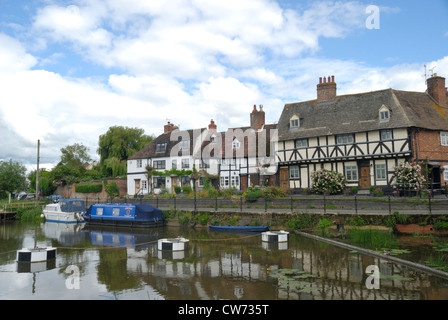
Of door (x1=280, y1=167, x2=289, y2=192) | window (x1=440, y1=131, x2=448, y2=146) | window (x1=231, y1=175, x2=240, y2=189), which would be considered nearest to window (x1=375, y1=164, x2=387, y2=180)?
window (x1=440, y1=131, x2=448, y2=146)

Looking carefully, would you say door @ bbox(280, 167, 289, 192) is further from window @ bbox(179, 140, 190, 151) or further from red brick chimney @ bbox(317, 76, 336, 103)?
window @ bbox(179, 140, 190, 151)

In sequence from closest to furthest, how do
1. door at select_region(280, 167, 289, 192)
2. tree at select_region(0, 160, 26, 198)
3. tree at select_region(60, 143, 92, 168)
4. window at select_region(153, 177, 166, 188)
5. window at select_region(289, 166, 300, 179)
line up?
1. window at select_region(289, 166, 300, 179)
2. door at select_region(280, 167, 289, 192)
3. window at select_region(153, 177, 166, 188)
4. tree at select_region(0, 160, 26, 198)
5. tree at select_region(60, 143, 92, 168)

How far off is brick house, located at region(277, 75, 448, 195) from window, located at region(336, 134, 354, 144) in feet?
0.25

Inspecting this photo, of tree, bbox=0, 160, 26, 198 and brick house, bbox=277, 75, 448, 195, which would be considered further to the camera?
tree, bbox=0, 160, 26, 198

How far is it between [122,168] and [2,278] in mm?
34905

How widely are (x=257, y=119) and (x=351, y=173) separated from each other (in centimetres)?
1271

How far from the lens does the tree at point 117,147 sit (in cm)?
4462

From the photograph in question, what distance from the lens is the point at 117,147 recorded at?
45406 mm

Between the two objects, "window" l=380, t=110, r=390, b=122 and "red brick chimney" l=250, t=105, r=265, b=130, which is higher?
"red brick chimney" l=250, t=105, r=265, b=130

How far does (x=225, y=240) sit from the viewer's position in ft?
56.5

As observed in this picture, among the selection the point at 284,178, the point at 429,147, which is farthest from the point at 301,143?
the point at 429,147

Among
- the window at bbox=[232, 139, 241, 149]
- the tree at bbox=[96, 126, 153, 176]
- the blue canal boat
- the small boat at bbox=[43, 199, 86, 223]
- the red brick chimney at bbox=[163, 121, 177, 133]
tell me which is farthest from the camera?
the tree at bbox=[96, 126, 153, 176]

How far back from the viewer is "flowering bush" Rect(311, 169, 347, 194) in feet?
81.7

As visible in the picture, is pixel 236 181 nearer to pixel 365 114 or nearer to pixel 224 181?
pixel 224 181
